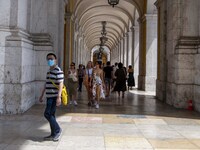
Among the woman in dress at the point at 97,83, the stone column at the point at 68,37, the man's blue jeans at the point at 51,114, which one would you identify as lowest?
the man's blue jeans at the point at 51,114

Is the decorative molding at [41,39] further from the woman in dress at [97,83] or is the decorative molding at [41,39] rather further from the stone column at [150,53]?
the stone column at [150,53]

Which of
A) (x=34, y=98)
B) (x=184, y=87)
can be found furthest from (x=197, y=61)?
(x=34, y=98)

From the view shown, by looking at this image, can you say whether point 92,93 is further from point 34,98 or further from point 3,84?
point 3,84

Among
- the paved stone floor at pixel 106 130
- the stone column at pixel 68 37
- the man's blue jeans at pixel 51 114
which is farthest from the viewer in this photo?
the stone column at pixel 68 37

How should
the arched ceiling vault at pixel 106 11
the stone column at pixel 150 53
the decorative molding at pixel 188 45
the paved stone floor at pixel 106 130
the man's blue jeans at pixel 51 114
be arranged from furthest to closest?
the arched ceiling vault at pixel 106 11, the stone column at pixel 150 53, the decorative molding at pixel 188 45, the man's blue jeans at pixel 51 114, the paved stone floor at pixel 106 130

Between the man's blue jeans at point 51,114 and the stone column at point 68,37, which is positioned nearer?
the man's blue jeans at point 51,114

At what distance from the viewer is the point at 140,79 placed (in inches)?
837

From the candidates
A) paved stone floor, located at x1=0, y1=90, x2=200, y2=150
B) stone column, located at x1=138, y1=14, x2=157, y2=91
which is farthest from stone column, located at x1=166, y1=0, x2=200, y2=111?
stone column, located at x1=138, y1=14, x2=157, y2=91

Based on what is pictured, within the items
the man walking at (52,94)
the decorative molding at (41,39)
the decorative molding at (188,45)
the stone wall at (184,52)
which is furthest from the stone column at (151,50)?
the man walking at (52,94)

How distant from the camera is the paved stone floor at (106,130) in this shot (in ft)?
18.9

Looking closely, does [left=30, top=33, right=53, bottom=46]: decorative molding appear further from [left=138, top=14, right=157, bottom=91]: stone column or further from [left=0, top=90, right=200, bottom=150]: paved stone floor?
[left=138, top=14, right=157, bottom=91]: stone column

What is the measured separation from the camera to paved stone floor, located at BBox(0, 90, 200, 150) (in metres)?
5.77

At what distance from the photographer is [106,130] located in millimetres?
7109

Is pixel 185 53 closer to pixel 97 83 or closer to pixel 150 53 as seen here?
pixel 97 83
